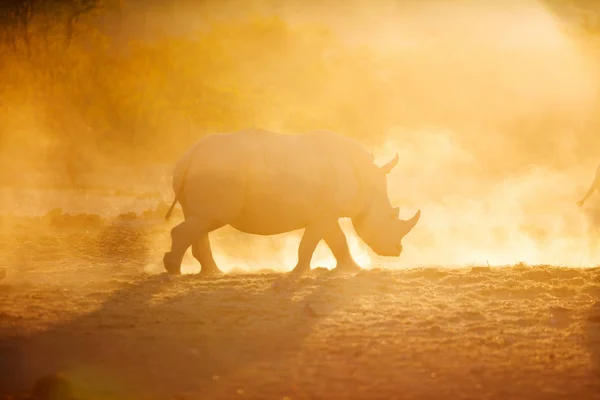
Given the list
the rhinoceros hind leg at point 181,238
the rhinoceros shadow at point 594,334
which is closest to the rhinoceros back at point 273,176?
the rhinoceros hind leg at point 181,238

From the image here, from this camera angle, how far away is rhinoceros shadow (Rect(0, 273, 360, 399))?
22.9ft

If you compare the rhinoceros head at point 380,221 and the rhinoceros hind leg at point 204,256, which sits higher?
the rhinoceros head at point 380,221

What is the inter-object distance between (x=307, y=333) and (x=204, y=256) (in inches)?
151

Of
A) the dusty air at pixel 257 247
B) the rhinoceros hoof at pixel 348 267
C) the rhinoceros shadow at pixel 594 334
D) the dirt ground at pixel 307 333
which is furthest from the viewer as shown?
the rhinoceros hoof at pixel 348 267

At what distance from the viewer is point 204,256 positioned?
12070mm

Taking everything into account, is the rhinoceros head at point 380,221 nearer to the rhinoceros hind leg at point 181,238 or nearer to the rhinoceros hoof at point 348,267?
the rhinoceros hoof at point 348,267

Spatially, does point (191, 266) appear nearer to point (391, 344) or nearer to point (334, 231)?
point (334, 231)

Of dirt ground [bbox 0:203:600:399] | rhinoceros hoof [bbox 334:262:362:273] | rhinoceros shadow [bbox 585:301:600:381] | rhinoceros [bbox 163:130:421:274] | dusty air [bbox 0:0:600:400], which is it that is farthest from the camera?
rhinoceros hoof [bbox 334:262:362:273]

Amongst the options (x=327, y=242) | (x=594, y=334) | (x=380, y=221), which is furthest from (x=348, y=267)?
(x=594, y=334)

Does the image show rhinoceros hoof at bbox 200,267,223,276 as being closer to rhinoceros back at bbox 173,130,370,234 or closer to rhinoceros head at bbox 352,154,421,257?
rhinoceros back at bbox 173,130,370,234

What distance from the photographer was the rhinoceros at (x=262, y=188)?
37.9ft

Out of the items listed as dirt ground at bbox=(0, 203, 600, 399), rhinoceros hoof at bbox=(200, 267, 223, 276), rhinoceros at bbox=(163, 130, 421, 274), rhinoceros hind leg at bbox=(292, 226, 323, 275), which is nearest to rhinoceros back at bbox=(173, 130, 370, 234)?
rhinoceros at bbox=(163, 130, 421, 274)

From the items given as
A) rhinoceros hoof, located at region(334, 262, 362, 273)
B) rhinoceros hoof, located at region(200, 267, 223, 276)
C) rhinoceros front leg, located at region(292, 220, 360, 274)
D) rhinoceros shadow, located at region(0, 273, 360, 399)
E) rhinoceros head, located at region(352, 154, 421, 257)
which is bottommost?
rhinoceros shadow, located at region(0, 273, 360, 399)

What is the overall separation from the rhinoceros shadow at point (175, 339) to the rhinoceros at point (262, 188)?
1.03 meters
